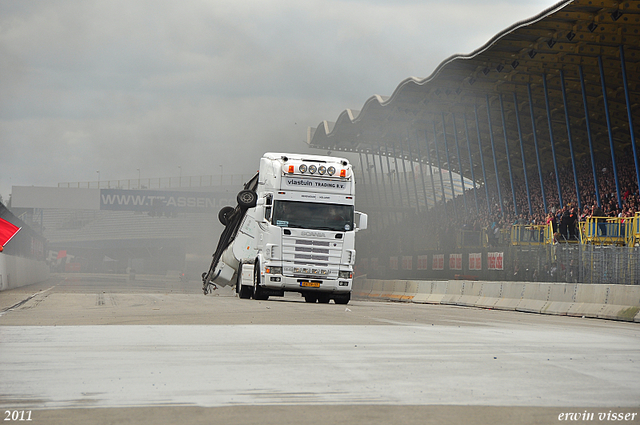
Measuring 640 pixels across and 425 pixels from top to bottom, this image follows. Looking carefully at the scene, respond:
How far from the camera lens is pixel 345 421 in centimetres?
559

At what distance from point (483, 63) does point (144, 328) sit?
101 feet

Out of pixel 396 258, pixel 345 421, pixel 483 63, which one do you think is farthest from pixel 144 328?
pixel 483 63

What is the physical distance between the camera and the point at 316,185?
22938 millimetres

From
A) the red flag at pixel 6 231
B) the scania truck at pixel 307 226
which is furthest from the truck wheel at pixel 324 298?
the red flag at pixel 6 231

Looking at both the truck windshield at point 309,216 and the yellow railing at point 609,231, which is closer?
the truck windshield at point 309,216

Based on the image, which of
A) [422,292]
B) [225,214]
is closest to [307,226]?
[225,214]

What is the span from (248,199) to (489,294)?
8559mm

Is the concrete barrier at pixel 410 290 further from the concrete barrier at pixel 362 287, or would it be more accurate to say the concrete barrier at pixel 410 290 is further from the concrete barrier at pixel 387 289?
the concrete barrier at pixel 362 287

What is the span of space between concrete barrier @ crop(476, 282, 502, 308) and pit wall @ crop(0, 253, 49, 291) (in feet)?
61.7

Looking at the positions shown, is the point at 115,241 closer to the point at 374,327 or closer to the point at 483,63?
the point at 483,63

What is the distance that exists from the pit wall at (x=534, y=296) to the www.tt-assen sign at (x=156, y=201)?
53.5m

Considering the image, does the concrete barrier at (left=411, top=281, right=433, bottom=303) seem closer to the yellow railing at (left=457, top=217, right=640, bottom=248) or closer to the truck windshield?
the yellow railing at (left=457, top=217, right=640, bottom=248)

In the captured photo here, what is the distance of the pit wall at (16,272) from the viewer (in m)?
32.5

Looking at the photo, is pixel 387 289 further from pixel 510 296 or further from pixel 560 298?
pixel 560 298
